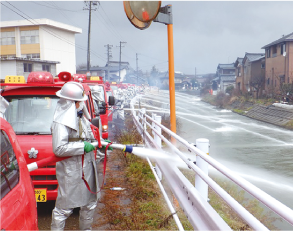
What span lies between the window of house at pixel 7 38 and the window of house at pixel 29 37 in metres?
1.63

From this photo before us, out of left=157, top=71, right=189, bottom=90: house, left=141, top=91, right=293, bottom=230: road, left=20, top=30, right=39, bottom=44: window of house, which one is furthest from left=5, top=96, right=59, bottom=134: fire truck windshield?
left=157, top=71, right=189, bottom=90: house

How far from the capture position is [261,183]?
9273mm

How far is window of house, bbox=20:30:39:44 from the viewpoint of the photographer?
47844 millimetres

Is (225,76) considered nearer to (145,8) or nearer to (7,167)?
(145,8)

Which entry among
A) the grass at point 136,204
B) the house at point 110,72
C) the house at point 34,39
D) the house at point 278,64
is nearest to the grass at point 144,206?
the grass at point 136,204

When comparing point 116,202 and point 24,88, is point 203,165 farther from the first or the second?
point 24,88

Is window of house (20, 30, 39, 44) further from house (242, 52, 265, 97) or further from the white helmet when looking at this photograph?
the white helmet

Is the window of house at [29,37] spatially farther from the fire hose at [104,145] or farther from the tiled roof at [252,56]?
the fire hose at [104,145]

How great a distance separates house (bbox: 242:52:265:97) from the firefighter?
38.8 m

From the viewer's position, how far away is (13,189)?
236cm

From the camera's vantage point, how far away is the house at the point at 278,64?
34.8 meters

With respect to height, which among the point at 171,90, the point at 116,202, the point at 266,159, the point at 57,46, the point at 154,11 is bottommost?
the point at 266,159

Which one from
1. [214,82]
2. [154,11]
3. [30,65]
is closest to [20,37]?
[30,65]

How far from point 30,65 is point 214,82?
4928 centimetres
